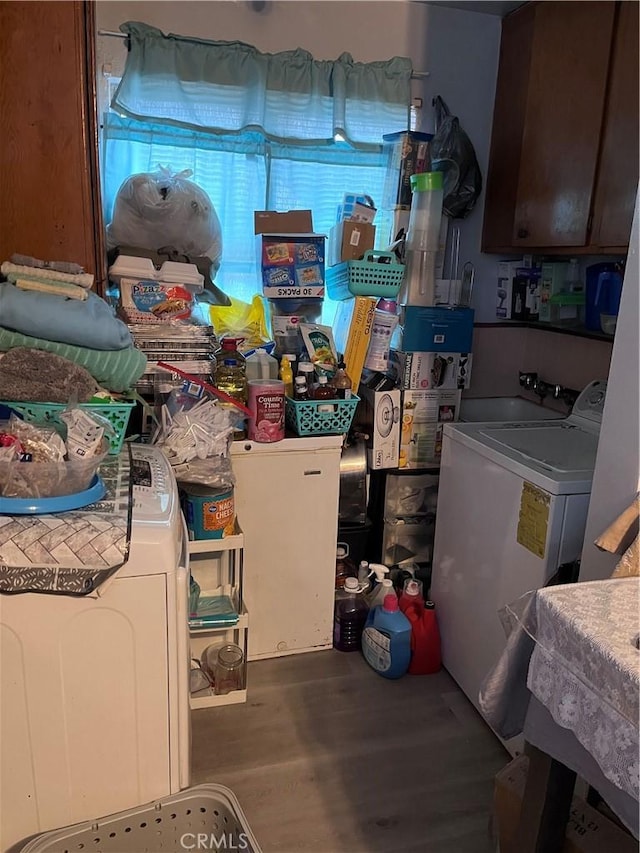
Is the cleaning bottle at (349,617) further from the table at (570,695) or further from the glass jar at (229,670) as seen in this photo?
the table at (570,695)

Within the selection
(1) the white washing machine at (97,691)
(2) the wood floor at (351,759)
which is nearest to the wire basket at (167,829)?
(1) the white washing machine at (97,691)

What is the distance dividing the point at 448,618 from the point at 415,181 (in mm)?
1586

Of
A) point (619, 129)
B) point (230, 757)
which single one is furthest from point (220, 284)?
point (230, 757)

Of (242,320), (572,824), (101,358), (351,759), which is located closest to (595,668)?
(572,824)

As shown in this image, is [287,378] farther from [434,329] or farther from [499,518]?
[499,518]

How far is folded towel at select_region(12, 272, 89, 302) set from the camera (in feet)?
5.43

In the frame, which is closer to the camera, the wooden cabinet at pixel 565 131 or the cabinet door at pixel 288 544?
the wooden cabinet at pixel 565 131

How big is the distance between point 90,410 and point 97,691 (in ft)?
2.21

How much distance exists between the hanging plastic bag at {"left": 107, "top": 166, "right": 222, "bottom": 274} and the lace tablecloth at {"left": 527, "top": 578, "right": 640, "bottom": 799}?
67.2 inches

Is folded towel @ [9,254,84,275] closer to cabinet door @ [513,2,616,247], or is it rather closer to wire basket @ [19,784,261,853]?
wire basket @ [19,784,261,853]

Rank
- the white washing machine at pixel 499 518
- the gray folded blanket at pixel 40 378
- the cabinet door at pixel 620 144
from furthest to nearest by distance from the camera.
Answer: the cabinet door at pixel 620 144 < the white washing machine at pixel 499 518 < the gray folded blanket at pixel 40 378

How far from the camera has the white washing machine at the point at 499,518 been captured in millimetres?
1798

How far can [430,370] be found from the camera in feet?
8.54

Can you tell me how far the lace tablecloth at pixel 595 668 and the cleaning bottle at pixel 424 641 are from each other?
1.15 m
